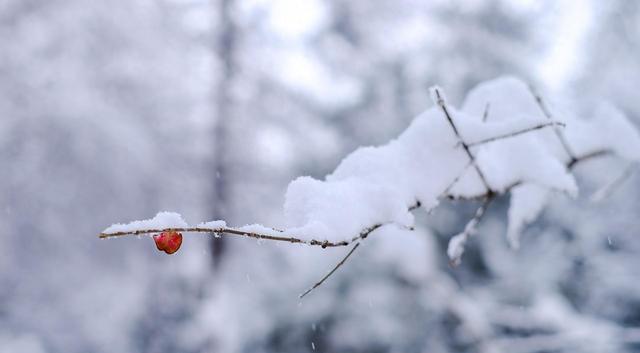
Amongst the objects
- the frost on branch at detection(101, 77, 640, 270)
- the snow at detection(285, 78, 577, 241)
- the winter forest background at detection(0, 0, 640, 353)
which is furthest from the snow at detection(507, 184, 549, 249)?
the winter forest background at detection(0, 0, 640, 353)

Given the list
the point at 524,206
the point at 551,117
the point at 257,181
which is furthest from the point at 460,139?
the point at 257,181

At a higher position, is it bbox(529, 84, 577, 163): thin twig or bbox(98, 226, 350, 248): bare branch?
bbox(529, 84, 577, 163): thin twig

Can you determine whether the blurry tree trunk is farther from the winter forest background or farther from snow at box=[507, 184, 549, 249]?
snow at box=[507, 184, 549, 249]

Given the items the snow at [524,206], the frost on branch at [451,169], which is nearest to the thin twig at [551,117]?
the frost on branch at [451,169]

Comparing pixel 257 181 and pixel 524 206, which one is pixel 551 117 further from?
pixel 257 181

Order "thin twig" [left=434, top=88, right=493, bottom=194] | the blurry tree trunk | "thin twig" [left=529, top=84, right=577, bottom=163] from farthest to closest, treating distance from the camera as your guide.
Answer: the blurry tree trunk, "thin twig" [left=529, top=84, right=577, bottom=163], "thin twig" [left=434, top=88, right=493, bottom=194]

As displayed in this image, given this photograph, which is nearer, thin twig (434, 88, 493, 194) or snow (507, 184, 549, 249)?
thin twig (434, 88, 493, 194)

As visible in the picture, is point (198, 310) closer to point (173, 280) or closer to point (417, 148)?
point (173, 280)
